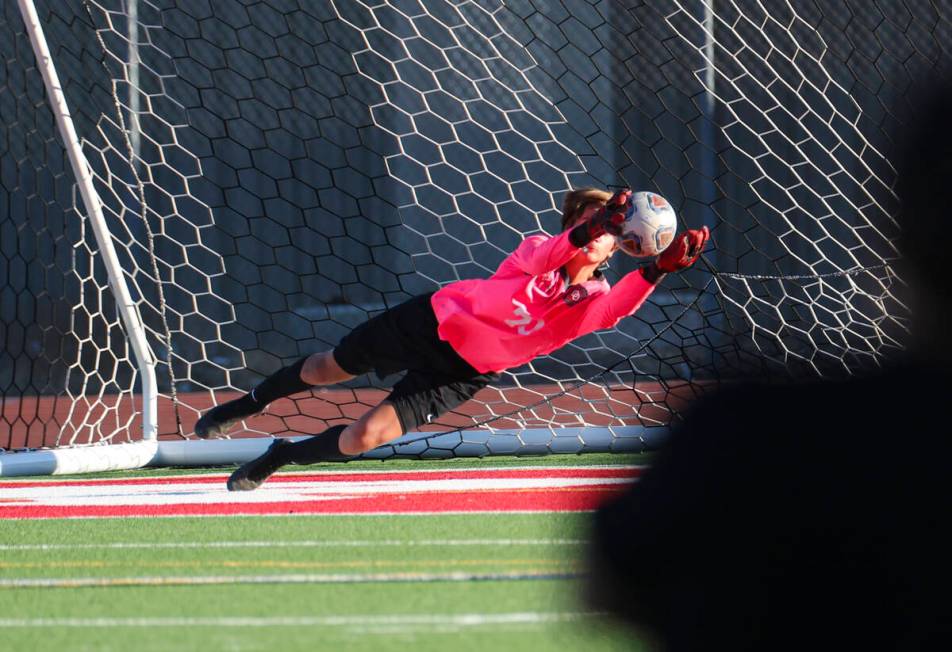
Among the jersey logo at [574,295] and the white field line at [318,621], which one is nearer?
the white field line at [318,621]

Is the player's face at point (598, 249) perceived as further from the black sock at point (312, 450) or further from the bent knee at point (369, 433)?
the black sock at point (312, 450)

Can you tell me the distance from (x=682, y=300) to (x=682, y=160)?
199 cm

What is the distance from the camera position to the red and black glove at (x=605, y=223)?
4.07 m

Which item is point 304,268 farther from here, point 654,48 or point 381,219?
point 654,48

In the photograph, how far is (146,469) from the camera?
6004 millimetres

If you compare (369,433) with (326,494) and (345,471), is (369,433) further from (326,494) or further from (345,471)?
(345,471)

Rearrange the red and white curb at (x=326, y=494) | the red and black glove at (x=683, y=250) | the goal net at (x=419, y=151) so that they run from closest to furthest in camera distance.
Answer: the red and black glove at (x=683, y=250)
the red and white curb at (x=326, y=494)
the goal net at (x=419, y=151)

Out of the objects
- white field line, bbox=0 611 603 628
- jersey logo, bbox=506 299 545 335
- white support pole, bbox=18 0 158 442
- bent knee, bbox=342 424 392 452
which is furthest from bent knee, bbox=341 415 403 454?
white field line, bbox=0 611 603 628

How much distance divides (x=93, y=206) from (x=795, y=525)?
5.24m

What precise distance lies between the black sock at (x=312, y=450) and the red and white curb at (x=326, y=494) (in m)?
0.16

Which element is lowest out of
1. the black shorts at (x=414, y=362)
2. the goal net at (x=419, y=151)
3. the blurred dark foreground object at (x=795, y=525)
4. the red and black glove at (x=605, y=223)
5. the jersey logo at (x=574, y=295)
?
the goal net at (x=419, y=151)

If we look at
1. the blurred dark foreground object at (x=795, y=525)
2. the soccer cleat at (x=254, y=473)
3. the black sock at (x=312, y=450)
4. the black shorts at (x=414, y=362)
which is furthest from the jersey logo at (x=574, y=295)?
the blurred dark foreground object at (x=795, y=525)

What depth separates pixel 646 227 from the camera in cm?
413

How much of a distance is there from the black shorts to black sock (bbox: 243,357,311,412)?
23 cm
